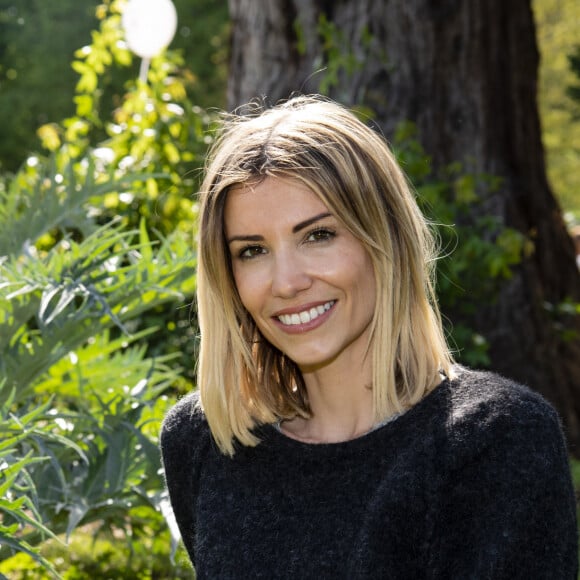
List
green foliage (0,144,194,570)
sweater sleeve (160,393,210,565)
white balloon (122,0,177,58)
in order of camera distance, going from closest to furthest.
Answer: sweater sleeve (160,393,210,565) < green foliage (0,144,194,570) < white balloon (122,0,177,58)

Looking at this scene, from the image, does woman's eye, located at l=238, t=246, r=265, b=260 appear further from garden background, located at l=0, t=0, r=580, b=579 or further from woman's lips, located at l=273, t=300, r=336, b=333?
garden background, located at l=0, t=0, r=580, b=579

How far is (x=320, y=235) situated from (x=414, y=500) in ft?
1.74

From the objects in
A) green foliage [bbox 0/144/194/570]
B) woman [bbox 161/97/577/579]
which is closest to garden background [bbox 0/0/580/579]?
green foliage [bbox 0/144/194/570]

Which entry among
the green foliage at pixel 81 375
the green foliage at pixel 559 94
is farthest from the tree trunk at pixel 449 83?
the green foliage at pixel 559 94

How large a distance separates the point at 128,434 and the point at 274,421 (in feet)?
2.96

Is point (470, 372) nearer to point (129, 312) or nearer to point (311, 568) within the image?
point (311, 568)

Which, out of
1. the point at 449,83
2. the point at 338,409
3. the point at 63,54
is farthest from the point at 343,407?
the point at 63,54

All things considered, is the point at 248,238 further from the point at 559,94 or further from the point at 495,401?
the point at 559,94

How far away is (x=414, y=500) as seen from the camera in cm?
191

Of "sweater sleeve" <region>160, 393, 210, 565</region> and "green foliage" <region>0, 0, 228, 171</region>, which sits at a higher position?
"green foliage" <region>0, 0, 228, 171</region>

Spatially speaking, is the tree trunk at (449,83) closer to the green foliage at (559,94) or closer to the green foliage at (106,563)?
the green foliage at (106,563)

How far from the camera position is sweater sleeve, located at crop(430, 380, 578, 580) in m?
1.80

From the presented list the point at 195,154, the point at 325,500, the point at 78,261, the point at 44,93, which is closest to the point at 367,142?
the point at 325,500

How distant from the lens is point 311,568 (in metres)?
2.02
